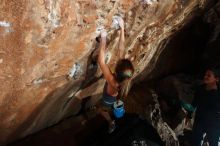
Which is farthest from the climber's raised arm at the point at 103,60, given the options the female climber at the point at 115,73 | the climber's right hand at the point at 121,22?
the climber's right hand at the point at 121,22

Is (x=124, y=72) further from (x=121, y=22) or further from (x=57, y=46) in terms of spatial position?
(x=57, y=46)

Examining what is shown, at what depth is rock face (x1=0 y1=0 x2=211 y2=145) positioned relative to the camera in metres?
3.36

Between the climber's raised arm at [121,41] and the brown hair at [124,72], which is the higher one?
the climber's raised arm at [121,41]

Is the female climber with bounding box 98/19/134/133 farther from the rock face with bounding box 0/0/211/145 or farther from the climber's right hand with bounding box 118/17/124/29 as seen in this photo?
the rock face with bounding box 0/0/211/145

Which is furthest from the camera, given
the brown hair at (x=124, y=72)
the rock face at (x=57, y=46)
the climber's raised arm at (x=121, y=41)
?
the brown hair at (x=124, y=72)

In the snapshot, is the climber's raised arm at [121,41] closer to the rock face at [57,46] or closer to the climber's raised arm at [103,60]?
the rock face at [57,46]

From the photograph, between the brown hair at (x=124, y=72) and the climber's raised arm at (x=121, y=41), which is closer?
the climber's raised arm at (x=121, y=41)

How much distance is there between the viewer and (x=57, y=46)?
3867 mm

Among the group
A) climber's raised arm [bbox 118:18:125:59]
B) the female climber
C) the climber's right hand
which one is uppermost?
the climber's right hand

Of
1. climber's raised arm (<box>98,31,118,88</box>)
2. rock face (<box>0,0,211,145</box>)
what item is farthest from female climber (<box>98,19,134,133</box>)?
rock face (<box>0,0,211,145</box>)

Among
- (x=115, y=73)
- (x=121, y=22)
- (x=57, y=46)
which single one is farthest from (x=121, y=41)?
(x=57, y=46)

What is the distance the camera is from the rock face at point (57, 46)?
3357 millimetres

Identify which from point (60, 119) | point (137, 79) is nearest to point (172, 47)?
point (137, 79)

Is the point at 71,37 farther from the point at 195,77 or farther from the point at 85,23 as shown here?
the point at 195,77
